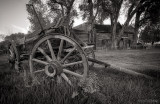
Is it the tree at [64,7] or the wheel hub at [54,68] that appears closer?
the wheel hub at [54,68]

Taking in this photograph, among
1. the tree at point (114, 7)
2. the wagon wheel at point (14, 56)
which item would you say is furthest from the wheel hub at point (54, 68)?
the tree at point (114, 7)

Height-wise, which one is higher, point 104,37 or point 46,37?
point 104,37

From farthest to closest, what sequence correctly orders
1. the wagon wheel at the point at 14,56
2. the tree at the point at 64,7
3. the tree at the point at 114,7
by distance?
the tree at the point at 64,7 < the tree at the point at 114,7 < the wagon wheel at the point at 14,56

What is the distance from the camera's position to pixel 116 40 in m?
17.8

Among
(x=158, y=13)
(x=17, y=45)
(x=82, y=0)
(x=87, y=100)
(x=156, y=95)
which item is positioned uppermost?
(x=82, y=0)

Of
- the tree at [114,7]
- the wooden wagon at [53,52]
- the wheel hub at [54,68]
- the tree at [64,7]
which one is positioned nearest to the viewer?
the wooden wagon at [53,52]

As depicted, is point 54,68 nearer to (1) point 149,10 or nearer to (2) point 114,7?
(2) point 114,7

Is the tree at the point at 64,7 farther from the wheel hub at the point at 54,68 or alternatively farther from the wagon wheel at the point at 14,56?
the wheel hub at the point at 54,68

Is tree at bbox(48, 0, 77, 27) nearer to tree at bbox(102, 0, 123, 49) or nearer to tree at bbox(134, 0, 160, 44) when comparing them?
tree at bbox(102, 0, 123, 49)

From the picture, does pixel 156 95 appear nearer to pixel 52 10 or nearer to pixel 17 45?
pixel 17 45

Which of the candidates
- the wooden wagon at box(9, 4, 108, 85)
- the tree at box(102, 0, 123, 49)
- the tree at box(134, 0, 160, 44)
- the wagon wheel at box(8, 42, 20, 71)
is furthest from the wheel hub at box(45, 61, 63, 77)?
the tree at box(134, 0, 160, 44)

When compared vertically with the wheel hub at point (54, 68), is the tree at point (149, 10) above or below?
above

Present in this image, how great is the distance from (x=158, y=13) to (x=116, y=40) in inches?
493

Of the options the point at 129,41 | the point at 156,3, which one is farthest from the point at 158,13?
the point at 129,41
